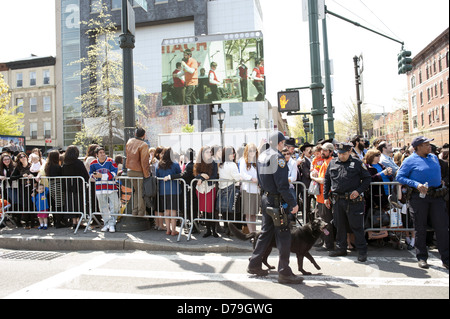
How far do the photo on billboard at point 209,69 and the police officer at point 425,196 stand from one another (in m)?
16.3

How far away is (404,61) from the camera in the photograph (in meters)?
12.0

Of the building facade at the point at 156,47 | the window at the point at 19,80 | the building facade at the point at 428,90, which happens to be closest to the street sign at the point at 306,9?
the building facade at the point at 428,90

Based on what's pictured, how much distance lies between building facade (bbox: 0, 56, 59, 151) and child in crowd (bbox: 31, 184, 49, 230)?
41855 mm

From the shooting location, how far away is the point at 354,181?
18.2ft

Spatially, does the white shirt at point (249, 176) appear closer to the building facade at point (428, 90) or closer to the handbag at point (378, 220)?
the handbag at point (378, 220)

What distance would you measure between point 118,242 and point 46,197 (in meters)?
2.67

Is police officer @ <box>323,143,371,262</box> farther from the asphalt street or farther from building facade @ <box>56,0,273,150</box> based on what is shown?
building facade @ <box>56,0,273,150</box>

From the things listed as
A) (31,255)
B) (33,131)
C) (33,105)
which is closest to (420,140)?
(31,255)

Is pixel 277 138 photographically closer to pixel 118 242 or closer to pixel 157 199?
pixel 157 199

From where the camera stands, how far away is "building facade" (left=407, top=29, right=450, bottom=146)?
40.4m

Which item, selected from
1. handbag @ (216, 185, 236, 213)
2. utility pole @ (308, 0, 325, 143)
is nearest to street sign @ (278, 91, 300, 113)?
utility pole @ (308, 0, 325, 143)
